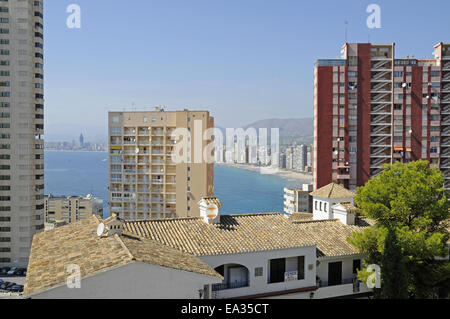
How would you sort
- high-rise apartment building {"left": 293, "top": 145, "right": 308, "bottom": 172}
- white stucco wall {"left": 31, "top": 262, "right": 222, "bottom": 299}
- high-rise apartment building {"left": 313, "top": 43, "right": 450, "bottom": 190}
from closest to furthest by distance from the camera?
white stucco wall {"left": 31, "top": 262, "right": 222, "bottom": 299} → high-rise apartment building {"left": 313, "top": 43, "right": 450, "bottom": 190} → high-rise apartment building {"left": 293, "top": 145, "right": 308, "bottom": 172}

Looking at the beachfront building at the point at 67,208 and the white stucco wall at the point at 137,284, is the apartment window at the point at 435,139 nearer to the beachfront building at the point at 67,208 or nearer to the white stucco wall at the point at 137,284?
the white stucco wall at the point at 137,284

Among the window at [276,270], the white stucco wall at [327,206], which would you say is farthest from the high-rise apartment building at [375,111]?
the window at [276,270]

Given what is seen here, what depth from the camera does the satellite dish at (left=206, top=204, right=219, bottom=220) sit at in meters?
18.5

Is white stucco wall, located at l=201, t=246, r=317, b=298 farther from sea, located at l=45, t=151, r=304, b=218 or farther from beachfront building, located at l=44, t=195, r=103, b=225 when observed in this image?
sea, located at l=45, t=151, r=304, b=218

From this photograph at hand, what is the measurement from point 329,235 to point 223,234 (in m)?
6.55

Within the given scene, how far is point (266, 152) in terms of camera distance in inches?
5157

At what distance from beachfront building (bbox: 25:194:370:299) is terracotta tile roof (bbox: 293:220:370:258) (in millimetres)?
51

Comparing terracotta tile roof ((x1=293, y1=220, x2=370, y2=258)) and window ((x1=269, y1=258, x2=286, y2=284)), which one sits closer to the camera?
window ((x1=269, y1=258, x2=286, y2=284))

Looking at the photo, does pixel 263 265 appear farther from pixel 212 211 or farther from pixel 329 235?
pixel 329 235

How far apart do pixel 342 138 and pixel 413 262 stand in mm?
31458

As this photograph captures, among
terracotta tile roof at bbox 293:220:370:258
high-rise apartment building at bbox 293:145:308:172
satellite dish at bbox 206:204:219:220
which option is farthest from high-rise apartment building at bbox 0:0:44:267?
high-rise apartment building at bbox 293:145:308:172

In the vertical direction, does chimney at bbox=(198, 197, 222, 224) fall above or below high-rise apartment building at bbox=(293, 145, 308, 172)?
above

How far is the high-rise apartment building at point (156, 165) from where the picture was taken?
54188 millimetres

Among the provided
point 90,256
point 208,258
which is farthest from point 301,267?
point 90,256
